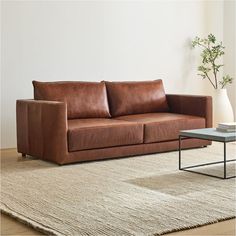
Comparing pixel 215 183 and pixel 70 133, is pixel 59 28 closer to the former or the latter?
pixel 70 133

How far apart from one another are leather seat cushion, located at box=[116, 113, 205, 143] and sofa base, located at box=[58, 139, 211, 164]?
7 centimetres

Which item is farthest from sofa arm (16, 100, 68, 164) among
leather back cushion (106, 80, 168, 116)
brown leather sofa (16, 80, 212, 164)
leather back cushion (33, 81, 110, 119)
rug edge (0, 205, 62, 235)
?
rug edge (0, 205, 62, 235)

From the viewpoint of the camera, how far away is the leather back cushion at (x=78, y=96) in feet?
17.7

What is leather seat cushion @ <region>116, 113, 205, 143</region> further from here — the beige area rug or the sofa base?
the beige area rug

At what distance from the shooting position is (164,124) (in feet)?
17.7

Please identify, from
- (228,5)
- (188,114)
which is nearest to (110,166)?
(188,114)

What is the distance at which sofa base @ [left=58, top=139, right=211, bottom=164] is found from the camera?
16.1ft

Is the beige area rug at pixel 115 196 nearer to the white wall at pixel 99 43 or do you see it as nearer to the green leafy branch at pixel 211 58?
the white wall at pixel 99 43

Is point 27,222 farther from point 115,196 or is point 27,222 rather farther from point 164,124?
point 164,124

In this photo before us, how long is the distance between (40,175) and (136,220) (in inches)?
61.4

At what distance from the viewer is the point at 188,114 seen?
600cm

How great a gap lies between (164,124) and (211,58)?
86.6 inches

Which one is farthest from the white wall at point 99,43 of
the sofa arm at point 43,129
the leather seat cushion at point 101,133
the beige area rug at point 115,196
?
the beige area rug at point 115,196

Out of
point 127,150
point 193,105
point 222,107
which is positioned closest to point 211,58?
point 222,107
